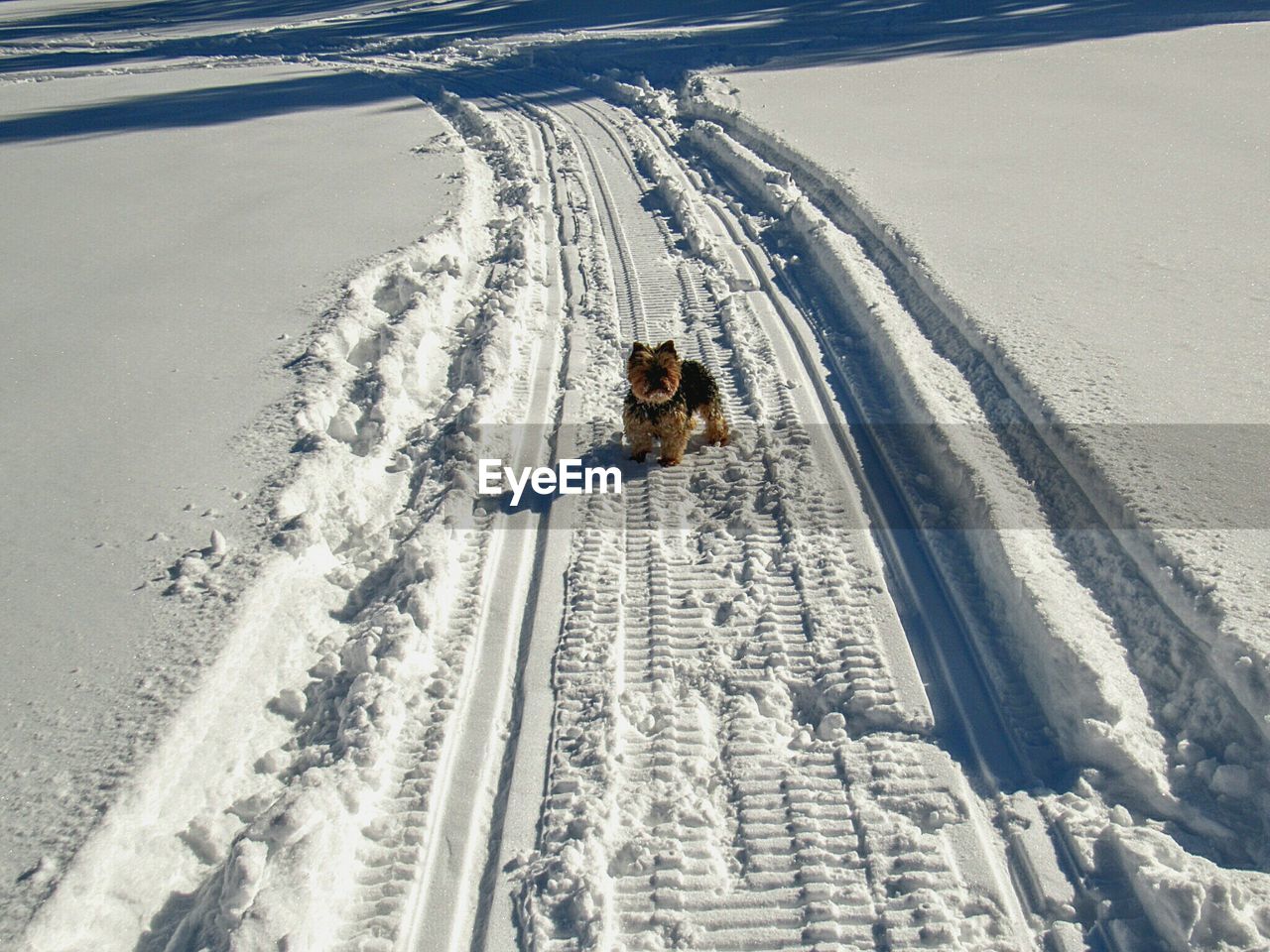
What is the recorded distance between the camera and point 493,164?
37.7 ft

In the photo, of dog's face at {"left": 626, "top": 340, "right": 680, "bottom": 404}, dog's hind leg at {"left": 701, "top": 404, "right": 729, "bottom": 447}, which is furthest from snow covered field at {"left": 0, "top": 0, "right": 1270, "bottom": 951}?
dog's face at {"left": 626, "top": 340, "right": 680, "bottom": 404}

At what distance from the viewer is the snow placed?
3.46 meters

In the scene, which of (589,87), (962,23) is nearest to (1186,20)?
(962,23)

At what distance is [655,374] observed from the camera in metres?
4.81

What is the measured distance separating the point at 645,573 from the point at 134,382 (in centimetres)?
390

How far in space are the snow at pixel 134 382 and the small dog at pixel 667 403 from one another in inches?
81.2

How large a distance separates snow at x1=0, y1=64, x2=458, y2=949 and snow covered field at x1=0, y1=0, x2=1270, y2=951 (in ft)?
0.11

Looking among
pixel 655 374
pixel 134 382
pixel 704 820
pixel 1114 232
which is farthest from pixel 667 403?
pixel 1114 232

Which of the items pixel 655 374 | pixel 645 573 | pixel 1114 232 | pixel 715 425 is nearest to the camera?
pixel 645 573

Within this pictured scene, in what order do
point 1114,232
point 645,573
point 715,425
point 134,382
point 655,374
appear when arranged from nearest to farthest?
point 645,573
point 655,374
point 715,425
point 134,382
point 1114,232

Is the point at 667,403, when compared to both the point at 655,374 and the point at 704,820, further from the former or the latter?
the point at 704,820

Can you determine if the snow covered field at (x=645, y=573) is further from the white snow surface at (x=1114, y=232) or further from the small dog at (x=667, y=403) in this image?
the small dog at (x=667, y=403)

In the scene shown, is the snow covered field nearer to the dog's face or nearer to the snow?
the snow

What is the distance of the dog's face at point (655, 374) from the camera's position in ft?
15.8
